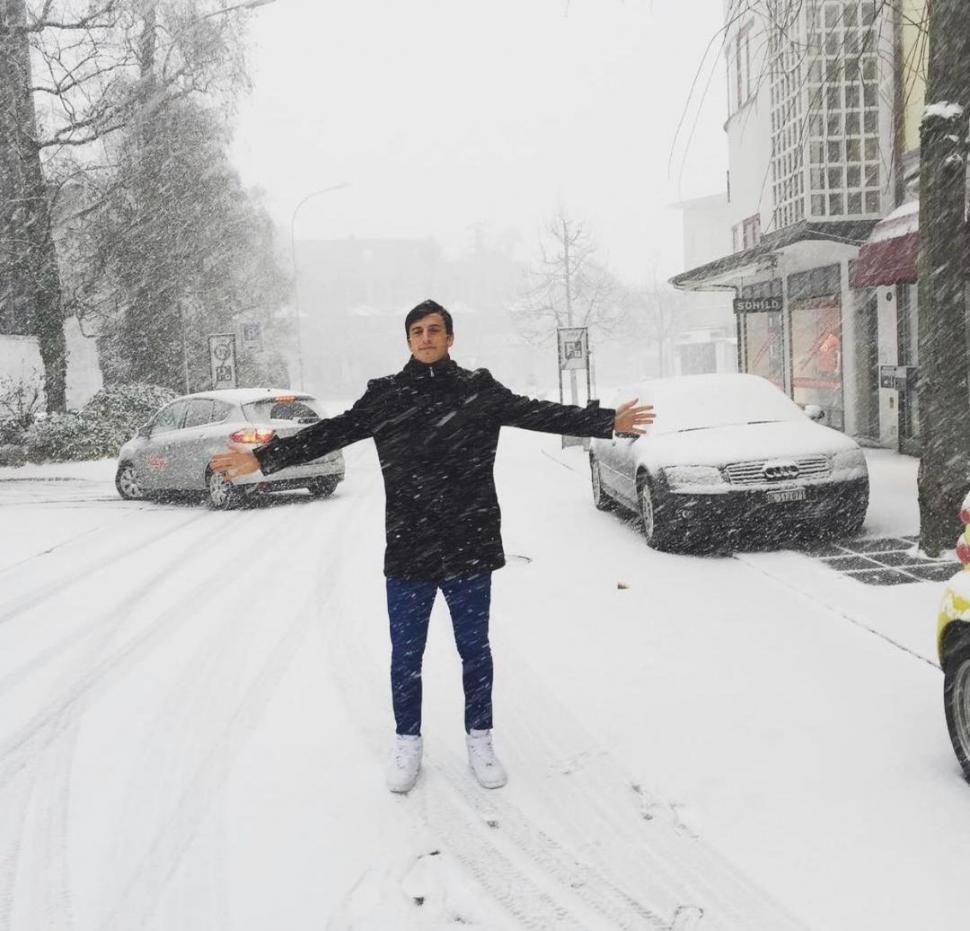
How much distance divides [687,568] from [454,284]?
80.1 metres

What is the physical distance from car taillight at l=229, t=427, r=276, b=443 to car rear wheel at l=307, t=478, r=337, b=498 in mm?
1160

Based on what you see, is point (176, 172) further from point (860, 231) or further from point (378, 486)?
point (860, 231)

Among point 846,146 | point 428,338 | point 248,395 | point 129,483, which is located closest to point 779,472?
point 428,338

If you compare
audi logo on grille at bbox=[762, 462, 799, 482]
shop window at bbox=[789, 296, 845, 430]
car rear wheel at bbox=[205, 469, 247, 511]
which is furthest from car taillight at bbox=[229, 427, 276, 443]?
shop window at bbox=[789, 296, 845, 430]

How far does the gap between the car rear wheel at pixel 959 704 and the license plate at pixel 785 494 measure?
4548 mm

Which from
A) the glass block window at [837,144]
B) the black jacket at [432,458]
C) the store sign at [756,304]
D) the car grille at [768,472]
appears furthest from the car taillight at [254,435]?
the store sign at [756,304]

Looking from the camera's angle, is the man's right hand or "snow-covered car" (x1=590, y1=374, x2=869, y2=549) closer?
the man's right hand

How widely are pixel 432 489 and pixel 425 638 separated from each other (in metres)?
0.59

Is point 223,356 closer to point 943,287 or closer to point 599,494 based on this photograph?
point 599,494

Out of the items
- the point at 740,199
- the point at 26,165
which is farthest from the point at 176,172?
the point at 740,199

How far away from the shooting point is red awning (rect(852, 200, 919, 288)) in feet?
38.9

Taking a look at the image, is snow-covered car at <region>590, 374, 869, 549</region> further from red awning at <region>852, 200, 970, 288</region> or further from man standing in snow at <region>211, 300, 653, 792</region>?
man standing in snow at <region>211, 300, 653, 792</region>

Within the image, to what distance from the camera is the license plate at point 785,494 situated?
8266 mm

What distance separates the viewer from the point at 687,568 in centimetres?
798
